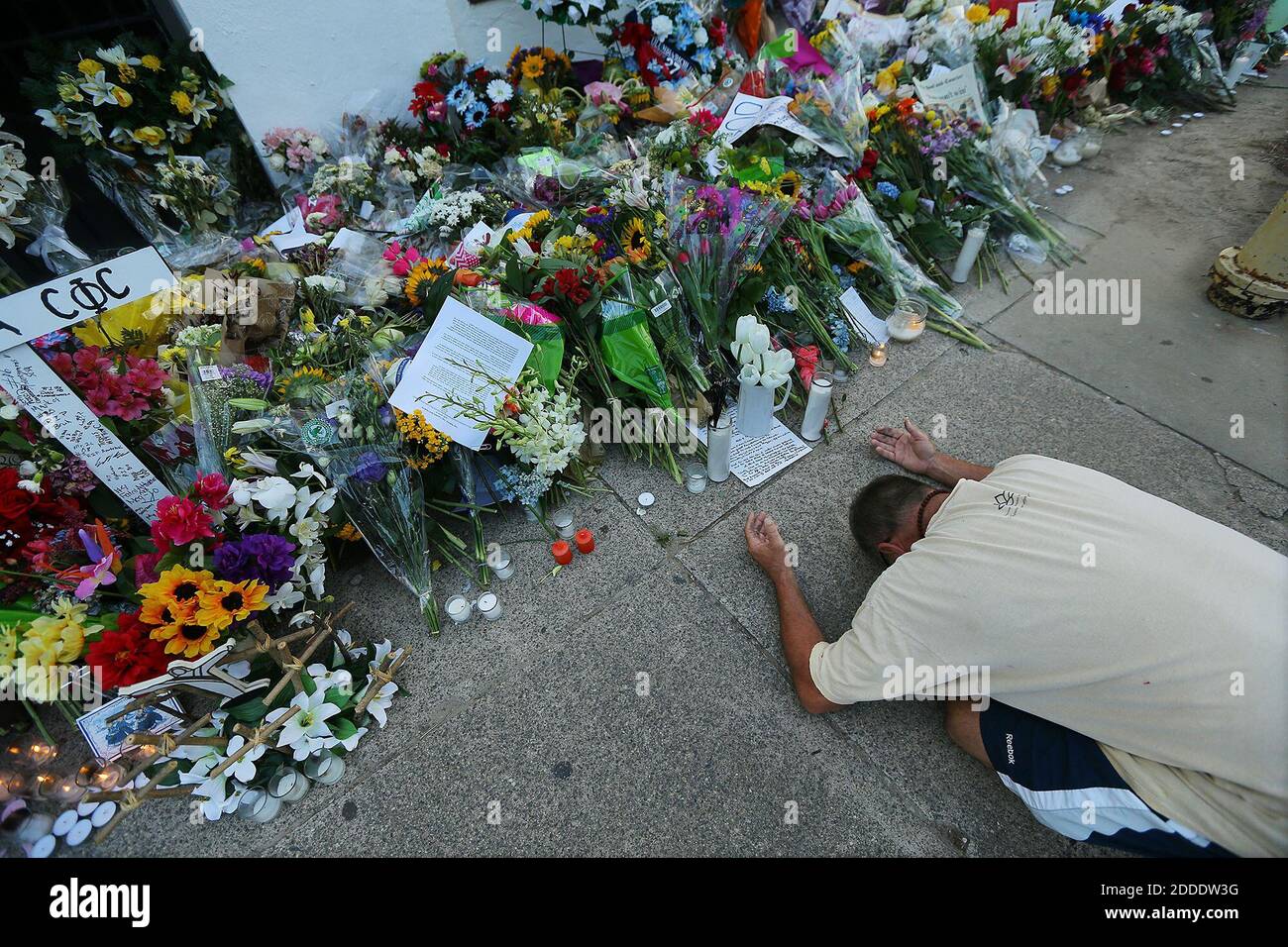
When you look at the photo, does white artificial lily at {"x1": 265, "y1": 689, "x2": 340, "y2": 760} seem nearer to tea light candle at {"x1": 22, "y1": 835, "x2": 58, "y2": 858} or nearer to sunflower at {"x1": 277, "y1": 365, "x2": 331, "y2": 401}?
tea light candle at {"x1": 22, "y1": 835, "x2": 58, "y2": 858}

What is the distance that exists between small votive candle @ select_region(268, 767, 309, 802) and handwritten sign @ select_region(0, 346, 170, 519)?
994mm

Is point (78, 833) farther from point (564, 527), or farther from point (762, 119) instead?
point (762, 119)

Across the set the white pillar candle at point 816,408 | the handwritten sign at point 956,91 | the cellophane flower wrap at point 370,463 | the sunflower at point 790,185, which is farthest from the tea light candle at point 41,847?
the handwritten sign at point 956,91

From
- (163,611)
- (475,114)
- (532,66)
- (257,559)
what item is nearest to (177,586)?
(163,611)

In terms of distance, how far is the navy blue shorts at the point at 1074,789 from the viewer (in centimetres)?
142

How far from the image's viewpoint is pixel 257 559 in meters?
1.66

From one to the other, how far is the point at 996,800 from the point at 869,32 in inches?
200

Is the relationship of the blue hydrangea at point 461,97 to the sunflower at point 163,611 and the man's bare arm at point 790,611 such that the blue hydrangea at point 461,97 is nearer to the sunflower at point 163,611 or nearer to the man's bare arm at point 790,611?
the man's bare arm at point 790,611

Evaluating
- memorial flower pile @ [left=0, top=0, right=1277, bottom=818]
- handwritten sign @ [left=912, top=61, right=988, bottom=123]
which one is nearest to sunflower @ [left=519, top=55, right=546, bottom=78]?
memorial flower pile @ [left=0, top=0, right=1277, bottom=818]

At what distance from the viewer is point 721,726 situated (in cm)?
187

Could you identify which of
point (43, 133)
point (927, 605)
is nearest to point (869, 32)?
point (927, 605)

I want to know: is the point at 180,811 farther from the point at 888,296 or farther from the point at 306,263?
the point at 888,296

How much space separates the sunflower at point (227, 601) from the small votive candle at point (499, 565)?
80 cm

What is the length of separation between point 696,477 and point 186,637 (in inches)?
71.7
